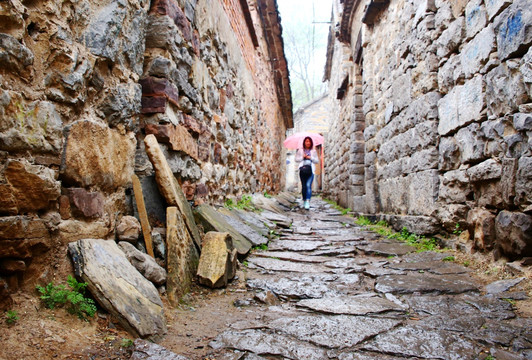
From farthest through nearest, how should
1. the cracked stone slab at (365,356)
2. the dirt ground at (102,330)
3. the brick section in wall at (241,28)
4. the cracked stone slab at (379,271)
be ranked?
the brick section in wall at (241,28) → the cracked stone slab at (379,271) → the cracked stone slab at (365,356) → the dirt ground at (102,330)

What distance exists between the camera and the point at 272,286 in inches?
88.1

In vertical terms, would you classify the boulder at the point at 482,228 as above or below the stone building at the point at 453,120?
below

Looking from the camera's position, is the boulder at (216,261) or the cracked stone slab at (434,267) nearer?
the boulder at (216,261)

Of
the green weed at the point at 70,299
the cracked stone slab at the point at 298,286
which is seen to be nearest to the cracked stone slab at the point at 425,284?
the cracked stone slab at the point at 298,286

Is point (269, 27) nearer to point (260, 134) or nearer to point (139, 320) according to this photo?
point (260, 134)

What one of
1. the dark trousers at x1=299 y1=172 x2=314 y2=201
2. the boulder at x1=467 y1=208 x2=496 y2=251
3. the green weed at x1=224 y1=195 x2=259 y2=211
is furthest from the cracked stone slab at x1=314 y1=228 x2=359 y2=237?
the dark trousers at x1=299 y1=172 x2=314 y2=201

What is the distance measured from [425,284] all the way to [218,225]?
1.55 m

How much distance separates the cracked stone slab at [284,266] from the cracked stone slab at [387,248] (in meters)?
0.70

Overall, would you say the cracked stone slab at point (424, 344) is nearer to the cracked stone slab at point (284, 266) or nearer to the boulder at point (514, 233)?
the boulder at point (514, 233)

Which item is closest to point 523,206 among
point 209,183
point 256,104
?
point 209,183

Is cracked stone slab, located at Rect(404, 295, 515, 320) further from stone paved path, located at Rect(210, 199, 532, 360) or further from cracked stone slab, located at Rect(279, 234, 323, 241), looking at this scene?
cracked stone slab, located at Rect(279, 234, 323, 241)

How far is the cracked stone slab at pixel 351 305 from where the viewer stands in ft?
5.93

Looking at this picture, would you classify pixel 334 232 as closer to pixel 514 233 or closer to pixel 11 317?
pixel 514 233

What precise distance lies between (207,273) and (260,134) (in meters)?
5.03
